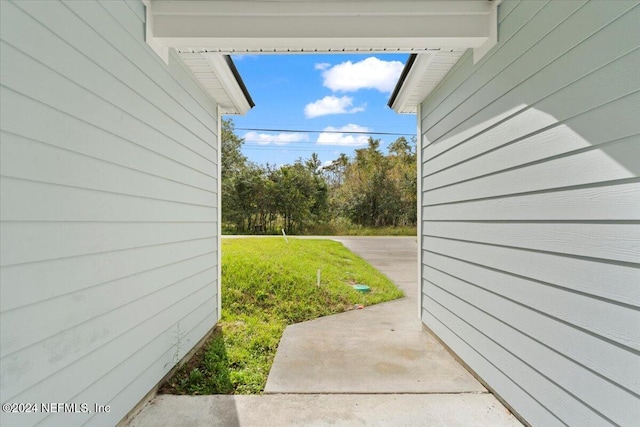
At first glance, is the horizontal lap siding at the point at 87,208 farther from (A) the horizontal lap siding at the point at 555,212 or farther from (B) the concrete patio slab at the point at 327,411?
(A) the horizontal lap siding at the point at 555,212

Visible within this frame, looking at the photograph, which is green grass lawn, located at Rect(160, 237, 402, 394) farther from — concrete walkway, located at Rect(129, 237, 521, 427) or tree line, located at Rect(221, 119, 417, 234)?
tree line, located at Rect(221, 119, 417, 234)

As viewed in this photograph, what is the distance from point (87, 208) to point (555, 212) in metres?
2.32

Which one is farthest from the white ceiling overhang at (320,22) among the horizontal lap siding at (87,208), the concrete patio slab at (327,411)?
the concrete patio slab at (327,411)

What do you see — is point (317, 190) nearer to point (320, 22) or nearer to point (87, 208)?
point (320, 22)

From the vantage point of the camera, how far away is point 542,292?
177 centimetres

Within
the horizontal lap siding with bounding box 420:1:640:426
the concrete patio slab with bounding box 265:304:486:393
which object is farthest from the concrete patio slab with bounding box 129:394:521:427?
the horizontal lap siding with bounding box 420:1:640:426

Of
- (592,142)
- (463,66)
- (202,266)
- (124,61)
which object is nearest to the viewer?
(592,142)

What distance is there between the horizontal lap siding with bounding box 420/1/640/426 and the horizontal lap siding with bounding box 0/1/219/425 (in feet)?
7.56

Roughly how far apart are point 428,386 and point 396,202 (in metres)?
16.0

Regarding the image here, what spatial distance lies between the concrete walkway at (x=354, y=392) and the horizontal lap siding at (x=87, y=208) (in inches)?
20.5

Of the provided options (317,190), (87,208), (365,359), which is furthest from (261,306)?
(317,190)

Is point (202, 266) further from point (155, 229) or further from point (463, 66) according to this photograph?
point (463, 66)

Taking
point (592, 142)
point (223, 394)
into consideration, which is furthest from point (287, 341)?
point (592, 142)

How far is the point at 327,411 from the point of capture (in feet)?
7.03
